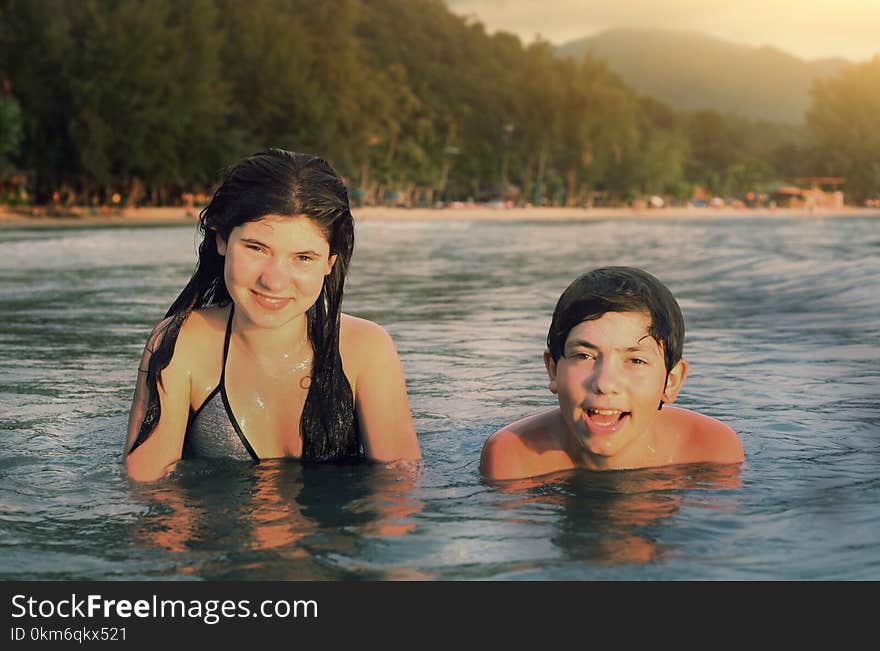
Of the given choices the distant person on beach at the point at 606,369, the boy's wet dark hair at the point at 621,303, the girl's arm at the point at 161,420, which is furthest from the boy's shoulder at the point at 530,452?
the girl's arm at the point at 161,420

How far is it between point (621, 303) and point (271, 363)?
141cm

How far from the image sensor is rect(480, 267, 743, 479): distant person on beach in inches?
169

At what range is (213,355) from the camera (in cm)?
479

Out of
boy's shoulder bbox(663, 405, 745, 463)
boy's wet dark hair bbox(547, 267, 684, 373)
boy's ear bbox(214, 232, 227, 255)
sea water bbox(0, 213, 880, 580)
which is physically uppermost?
boy's ear bbox(214, 232, 227, 255)

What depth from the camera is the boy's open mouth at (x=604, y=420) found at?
439cm

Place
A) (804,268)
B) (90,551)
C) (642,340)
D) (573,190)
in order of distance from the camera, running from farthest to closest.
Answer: (573,190) → (804,268) → (642,340) → (90,551)

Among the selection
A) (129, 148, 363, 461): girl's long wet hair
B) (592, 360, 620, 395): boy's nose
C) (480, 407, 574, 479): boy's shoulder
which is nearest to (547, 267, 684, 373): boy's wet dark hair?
(592, 360, 620, 395): boy's nose

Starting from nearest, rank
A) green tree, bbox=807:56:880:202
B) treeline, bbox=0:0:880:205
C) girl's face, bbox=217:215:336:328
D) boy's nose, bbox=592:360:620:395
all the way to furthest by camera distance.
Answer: boy's nose, bbox=592:360:620:395, girl's face, bbox=217:215:336:328, treeline, bbox=0:0:880:205, green tree, bbox=807:56:880:202

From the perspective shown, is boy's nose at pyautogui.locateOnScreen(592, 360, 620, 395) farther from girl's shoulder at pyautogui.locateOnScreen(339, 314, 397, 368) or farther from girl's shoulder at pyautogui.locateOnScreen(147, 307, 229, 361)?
girl's shoulder at pyautogui.locateOnScreen(147, 307, 229, 361)

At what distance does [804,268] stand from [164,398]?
15489 millimetres

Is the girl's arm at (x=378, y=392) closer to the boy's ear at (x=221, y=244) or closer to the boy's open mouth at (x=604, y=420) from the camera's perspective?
the boy's ear at (x=221, y=244)

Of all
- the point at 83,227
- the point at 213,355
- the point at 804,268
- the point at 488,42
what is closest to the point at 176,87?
the point at 83,227
